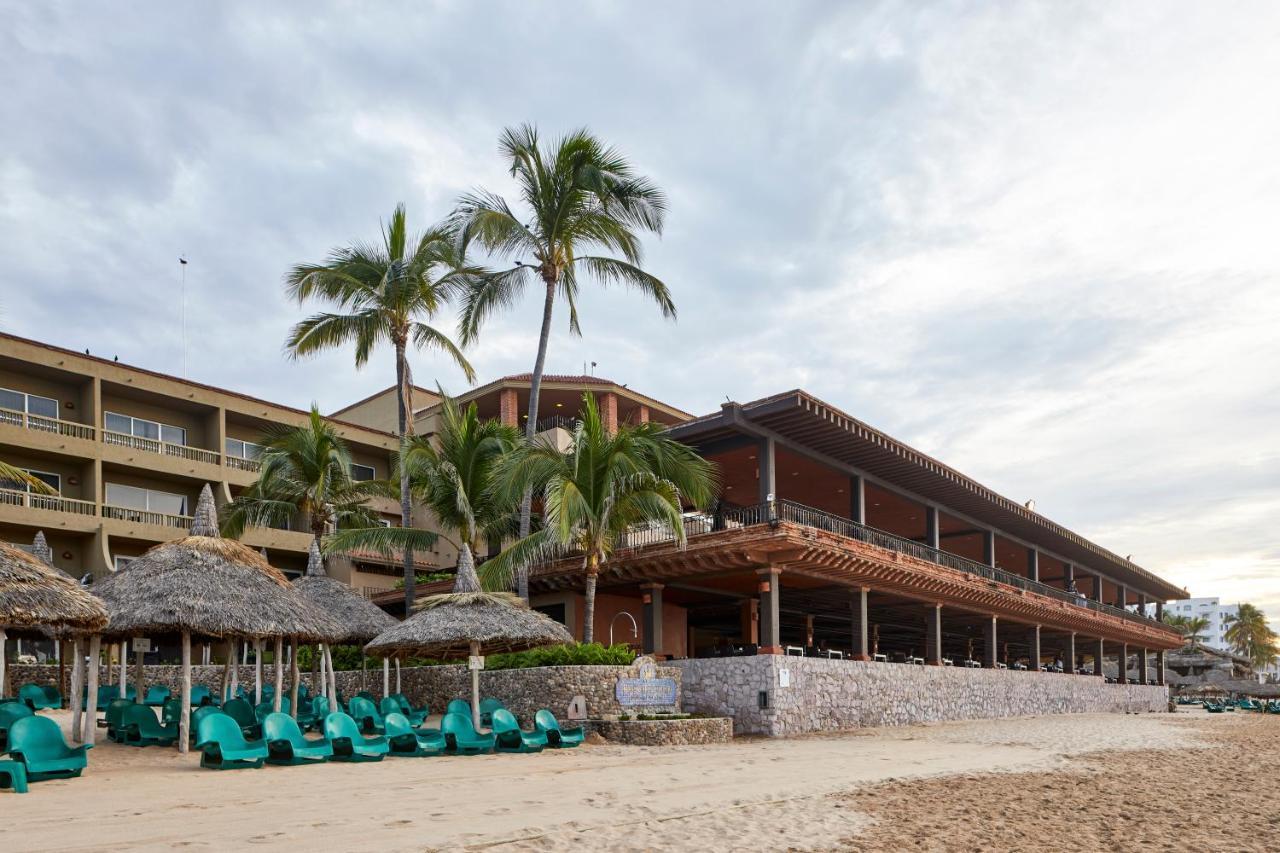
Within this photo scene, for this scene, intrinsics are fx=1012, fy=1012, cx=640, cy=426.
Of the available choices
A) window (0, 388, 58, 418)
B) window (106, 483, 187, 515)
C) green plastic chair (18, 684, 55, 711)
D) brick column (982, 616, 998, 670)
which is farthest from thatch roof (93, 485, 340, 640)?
brick column (982, 616, 998, 670)

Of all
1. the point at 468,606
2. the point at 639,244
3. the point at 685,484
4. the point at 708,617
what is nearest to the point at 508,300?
the point at 639,244

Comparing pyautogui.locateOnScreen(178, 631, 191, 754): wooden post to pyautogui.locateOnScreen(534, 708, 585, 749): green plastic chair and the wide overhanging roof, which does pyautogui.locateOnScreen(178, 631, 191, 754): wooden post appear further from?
the wide overhanging roof

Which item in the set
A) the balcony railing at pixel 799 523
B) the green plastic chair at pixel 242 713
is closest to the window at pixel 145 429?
the balcony railing at pixel 799 523

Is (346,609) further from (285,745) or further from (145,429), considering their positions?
(145,429)

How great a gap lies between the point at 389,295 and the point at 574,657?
462 inches

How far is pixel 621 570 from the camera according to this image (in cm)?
2419

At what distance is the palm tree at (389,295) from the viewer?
88.6 feet

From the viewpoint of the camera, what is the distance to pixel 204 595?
15680 millimetres

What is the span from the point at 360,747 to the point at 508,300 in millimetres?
13152

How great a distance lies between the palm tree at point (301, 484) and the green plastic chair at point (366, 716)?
A: 10526mm

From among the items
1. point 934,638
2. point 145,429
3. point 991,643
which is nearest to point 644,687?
point 934,638

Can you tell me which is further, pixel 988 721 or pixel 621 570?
pixel 988 721

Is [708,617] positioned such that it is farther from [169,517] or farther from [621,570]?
[169,517]

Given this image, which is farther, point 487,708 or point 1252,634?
point 1252,634
